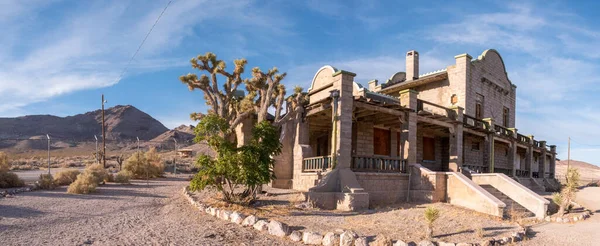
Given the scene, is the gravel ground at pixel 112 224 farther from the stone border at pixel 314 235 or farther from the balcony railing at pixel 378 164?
the balcony railing at pixel 378 164

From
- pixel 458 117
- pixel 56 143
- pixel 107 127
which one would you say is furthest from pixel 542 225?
pixel 107 127

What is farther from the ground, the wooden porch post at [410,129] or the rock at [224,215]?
the wooden porch post at [410,129]

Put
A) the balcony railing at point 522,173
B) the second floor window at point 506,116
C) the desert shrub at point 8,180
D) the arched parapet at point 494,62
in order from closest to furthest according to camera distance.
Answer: the desert shrub at point 8,180
the arched parapet at point 494,62
the balcony railing at point 522,173
the second floor window at point 506,116

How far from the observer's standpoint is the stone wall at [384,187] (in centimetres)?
1505

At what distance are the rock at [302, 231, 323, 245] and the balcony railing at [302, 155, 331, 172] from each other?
6555 mm

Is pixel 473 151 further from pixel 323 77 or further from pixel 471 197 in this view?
pixel 323 77

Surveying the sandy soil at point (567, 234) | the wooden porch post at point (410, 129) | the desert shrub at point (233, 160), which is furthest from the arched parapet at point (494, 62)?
the desert shrub at point (233, 160)

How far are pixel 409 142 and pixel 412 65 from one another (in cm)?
1132

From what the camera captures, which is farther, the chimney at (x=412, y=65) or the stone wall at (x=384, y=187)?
the chimney at (x=412, y=65)

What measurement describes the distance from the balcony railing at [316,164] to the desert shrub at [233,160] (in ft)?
9.40

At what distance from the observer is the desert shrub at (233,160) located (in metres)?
12.1

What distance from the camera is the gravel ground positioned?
329 inches

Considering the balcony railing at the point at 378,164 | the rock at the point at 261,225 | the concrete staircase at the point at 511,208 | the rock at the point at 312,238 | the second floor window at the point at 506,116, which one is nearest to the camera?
the rock at the point at 312,238

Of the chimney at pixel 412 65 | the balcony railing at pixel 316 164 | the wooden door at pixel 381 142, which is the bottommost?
the balcony railing at pixel 316 164
